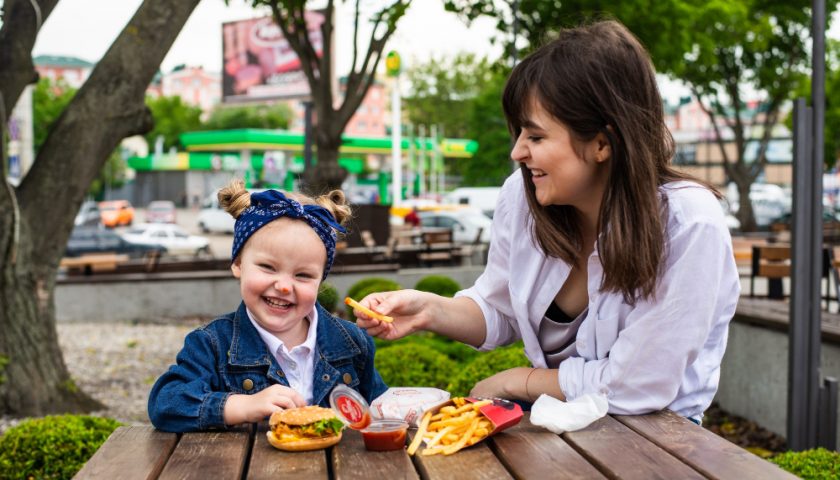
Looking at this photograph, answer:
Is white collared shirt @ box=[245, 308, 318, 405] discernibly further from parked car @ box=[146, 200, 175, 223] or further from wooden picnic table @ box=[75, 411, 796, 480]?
parked car @ box=[146, 200, 175, 223]

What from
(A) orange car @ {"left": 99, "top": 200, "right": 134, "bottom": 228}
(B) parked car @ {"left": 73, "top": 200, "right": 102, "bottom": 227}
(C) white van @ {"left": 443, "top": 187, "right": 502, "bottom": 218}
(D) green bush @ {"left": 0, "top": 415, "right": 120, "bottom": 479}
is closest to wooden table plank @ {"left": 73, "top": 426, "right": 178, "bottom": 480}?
(D) green bush @ {"left": 0, "top": 415, "right": 120, "bottom": 479}

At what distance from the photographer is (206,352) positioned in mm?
2631

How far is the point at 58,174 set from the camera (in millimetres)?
7172

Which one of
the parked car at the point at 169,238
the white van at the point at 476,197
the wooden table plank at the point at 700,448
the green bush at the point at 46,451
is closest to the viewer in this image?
the wooden table plank at the point at 700,448

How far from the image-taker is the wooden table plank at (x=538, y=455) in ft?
6.81

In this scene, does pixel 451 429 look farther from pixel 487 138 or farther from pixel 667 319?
pixel 487 138

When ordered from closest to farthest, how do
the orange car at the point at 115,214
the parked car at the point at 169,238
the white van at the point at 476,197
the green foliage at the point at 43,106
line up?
1. the parked car at the point at 169,238
2. the white van at the point at 476,197
3. the orange car at the point at 115,214
4. the green foliage at the point at 43,106

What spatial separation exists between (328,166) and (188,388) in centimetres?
1274

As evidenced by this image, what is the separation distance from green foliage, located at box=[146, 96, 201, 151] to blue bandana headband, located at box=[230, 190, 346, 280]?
65.2 metres

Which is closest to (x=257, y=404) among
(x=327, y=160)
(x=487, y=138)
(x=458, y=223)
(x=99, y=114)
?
(x=99, y=114)

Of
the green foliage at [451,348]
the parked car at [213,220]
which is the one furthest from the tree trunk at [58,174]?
the parked car at [213,220]

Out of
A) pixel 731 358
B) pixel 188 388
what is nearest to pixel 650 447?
pixel 188 388

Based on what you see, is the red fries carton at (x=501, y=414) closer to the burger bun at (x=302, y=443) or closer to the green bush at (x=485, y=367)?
the burger bun at (x=302, y=443)

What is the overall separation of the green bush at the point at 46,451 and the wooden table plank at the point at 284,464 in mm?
2106
